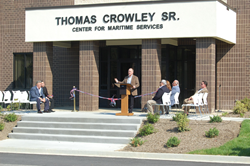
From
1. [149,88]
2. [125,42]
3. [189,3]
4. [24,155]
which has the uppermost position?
[189,3]

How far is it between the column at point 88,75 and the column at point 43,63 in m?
1.99

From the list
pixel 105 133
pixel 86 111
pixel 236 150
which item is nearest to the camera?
pixel 236 150

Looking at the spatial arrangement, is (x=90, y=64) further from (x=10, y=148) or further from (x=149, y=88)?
(x=10, y=148)

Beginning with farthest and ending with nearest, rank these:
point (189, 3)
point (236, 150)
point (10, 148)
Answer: point (189, 3) < point (10, 148) < point (236, 150)

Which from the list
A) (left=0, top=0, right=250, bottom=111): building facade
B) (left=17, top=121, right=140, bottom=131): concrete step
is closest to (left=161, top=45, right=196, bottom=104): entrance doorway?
(left=0, top=0, right=250, bottom=111): building facade

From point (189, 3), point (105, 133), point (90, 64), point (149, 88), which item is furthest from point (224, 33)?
point (105, 133)

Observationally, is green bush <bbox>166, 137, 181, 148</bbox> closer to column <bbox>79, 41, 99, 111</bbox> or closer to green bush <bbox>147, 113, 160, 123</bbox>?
green bush <bbox>147, 113, 160, 123</bbox>

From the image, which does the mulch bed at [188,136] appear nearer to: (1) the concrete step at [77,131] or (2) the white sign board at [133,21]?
(1) the concrete step at [77,131]

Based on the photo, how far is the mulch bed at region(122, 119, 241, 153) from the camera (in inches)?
484

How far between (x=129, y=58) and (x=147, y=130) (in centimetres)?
929

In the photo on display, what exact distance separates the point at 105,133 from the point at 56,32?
789 centimetres

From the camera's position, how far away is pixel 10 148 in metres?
13.0

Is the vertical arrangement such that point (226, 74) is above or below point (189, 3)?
below

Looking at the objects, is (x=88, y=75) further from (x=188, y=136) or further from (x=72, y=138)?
(x=188, y=136)
